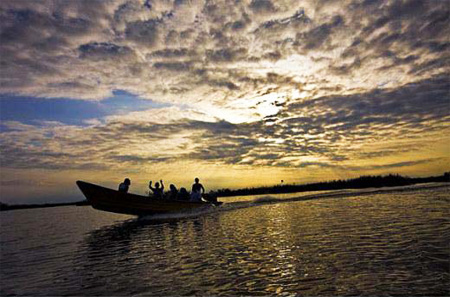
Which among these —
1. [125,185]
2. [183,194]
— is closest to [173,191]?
[183,194]

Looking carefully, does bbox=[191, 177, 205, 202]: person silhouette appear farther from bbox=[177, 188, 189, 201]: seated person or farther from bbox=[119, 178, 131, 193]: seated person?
bbox=[119, 178, 131, 193]: seated person

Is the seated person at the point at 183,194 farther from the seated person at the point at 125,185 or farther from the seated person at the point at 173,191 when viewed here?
the seated person at the point at 125,185

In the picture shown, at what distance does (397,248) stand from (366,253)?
1.18 metres

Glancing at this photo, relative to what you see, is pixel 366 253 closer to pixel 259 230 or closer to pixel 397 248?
pixel 397 248

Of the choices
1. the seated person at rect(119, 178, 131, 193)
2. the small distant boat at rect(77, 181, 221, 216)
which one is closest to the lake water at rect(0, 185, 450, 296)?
the small distant boat at rect(77, 181, 221, 216)

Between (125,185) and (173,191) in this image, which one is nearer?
(125,185)

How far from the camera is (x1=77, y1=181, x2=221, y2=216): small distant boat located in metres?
23.1

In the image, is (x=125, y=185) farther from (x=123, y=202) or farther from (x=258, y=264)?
(x=258, y=264)

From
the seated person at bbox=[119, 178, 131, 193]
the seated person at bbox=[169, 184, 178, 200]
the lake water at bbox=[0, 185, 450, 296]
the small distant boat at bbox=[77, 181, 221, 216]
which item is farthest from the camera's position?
the seated person at bbox=[169, 184, 178, 200]

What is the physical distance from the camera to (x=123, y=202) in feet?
78.7

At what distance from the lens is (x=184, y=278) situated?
8102 millimetres

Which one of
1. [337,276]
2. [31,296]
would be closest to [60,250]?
[31,296]

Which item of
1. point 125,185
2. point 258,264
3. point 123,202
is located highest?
point 125,185

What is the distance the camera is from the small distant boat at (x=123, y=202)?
23094 mm
